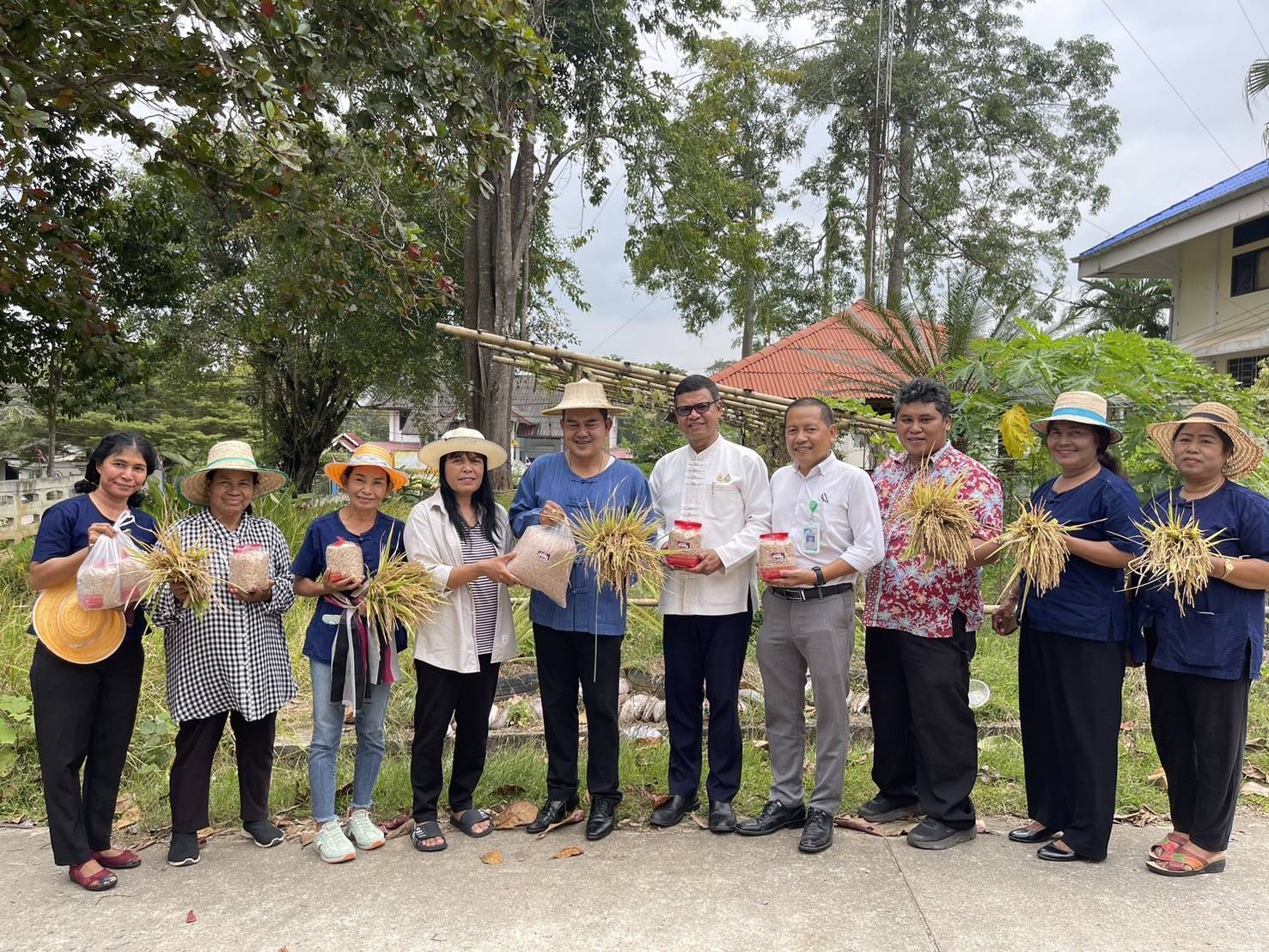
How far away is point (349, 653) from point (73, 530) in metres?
1.17

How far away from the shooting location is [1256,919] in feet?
10.7

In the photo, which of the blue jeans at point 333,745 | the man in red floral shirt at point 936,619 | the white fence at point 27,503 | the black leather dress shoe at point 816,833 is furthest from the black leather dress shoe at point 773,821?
the white fence at point 27,503

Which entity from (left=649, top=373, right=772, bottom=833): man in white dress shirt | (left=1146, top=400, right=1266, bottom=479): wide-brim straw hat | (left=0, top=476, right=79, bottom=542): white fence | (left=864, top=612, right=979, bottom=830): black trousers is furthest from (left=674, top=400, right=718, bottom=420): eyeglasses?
(left=0, top=476, right=79, bottom=542): white fence

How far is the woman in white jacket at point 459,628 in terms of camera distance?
3896 millimetres

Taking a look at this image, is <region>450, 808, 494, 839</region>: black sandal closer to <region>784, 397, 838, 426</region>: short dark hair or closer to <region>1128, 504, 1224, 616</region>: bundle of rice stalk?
<region>784, 397, 838, 426</region>: short dark hair

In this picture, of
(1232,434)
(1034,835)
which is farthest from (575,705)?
(1232,434)

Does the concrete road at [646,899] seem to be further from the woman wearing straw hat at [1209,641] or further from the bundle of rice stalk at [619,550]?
the bundle of rice stalk at [619,550]

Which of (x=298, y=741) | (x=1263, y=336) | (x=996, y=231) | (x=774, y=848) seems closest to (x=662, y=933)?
(x=774, y=848)

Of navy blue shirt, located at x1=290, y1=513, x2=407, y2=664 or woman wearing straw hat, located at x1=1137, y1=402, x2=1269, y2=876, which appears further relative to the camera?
navy blue shirt, located at x1=290, y1=513, x2=407, y2=664

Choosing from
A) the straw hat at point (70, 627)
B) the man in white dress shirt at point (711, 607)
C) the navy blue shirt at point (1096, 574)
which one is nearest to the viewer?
the straw hat at point (70, 627)

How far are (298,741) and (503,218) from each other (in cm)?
1006

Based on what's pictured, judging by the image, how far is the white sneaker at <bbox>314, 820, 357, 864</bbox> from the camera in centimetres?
373

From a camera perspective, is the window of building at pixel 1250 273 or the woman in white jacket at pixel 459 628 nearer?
the woman in white jacket at pixel 459 628

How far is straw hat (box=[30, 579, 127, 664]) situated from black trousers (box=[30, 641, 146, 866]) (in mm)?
60
